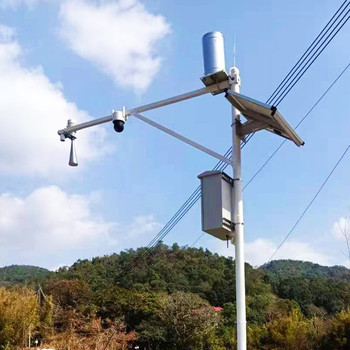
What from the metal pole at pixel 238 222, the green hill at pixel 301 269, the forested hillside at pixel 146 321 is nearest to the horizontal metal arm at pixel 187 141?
the metal pole at pixel 238 222

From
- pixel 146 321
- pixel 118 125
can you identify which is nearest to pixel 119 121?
pixel 118 125

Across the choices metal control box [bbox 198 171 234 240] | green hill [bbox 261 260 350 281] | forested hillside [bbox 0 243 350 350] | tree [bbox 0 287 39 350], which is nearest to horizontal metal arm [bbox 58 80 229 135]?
metal control box [bbox 198 171 234 240]

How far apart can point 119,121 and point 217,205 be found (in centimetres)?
159

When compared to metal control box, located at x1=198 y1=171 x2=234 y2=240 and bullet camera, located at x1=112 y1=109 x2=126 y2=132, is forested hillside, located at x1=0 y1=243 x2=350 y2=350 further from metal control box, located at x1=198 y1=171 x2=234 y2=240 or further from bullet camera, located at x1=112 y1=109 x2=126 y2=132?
metal control box, located at x1=198 y1=171 x2=234 y2=240

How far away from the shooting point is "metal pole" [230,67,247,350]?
4617mm

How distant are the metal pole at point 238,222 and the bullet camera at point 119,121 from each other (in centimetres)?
128

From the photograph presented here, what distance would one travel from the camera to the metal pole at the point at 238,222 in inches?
182

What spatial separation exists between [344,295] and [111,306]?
24.9 m

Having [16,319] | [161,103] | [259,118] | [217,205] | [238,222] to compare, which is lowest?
[238,222]

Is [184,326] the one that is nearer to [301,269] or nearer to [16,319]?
[16,319]

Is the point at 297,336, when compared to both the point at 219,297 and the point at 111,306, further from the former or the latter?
the point at 219,297

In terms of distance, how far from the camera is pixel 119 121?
5.68 m

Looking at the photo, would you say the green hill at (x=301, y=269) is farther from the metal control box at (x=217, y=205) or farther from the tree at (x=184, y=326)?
the metal control box at (x=217, y=205)

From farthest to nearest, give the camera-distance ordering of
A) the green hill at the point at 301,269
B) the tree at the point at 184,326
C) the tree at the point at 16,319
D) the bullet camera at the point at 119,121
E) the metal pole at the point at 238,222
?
the green hill at the point at 301,269 → the tree at the point at 184,326 → the tree at the point at 16,319 → the bullet camera at the point at 119,121 → the metal pole at the point at 238,222
